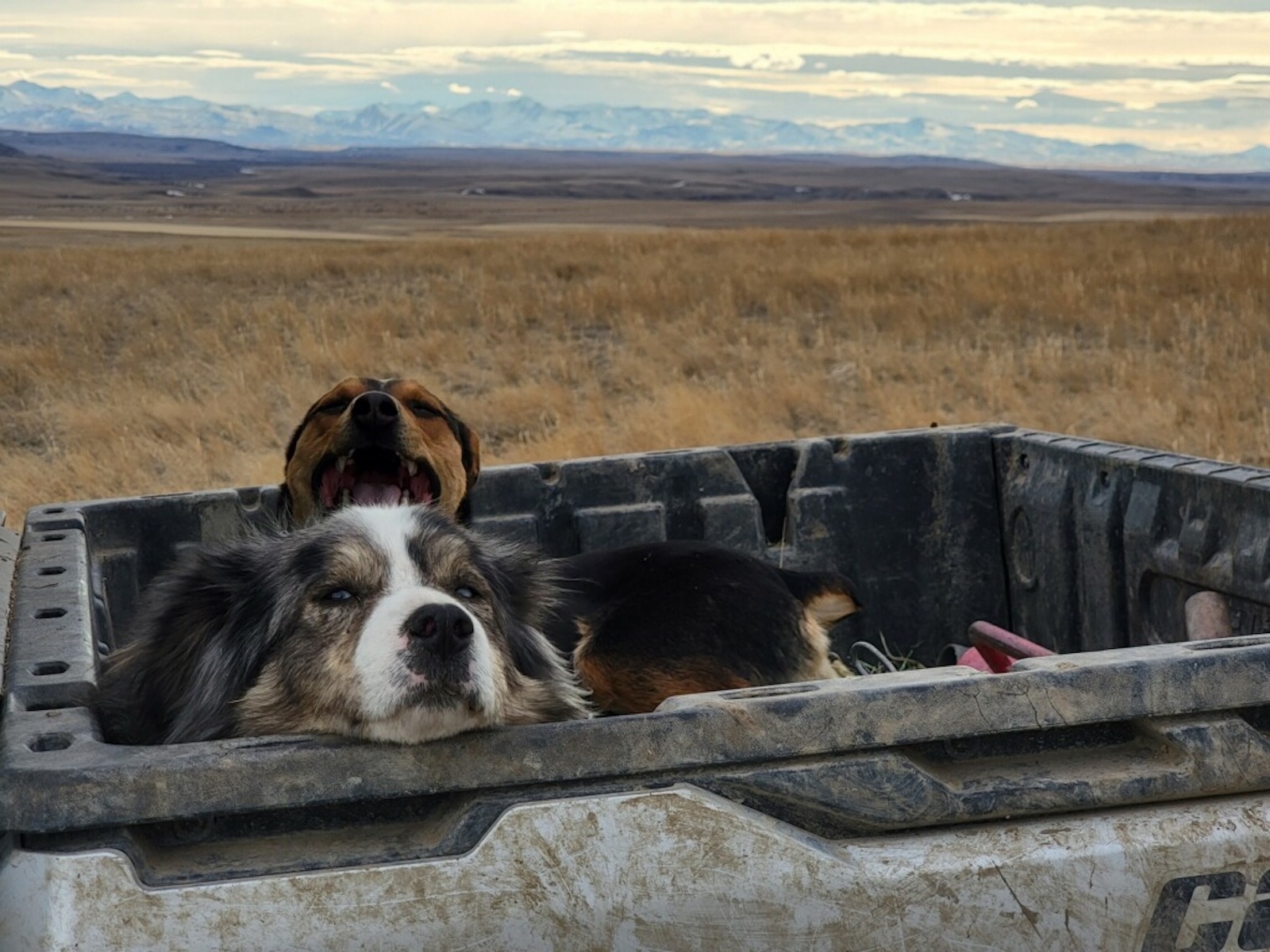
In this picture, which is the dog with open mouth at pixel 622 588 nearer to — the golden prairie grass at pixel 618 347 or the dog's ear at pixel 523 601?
the dog's ear at pixel 523 601

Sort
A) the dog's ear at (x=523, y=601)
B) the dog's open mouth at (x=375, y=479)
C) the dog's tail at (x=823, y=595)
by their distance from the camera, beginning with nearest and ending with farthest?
the dog's ear at (x=523, y=601) < the dog's tail at (x=823, y=595) < the dog's open mouth at (x=375, y=479)

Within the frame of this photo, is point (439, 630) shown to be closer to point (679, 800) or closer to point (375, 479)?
point (679, 800)

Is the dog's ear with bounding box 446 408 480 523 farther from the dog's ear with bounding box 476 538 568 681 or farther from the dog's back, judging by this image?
the dog's ear with bounding box 476 538 568 681

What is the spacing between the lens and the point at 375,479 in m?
4.26

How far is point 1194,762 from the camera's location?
2229 millimetres

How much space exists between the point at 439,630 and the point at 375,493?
1.92 meters

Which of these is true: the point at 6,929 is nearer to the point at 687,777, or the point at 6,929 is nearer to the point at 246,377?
the point at 687,777

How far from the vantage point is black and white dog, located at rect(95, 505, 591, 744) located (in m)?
2.29

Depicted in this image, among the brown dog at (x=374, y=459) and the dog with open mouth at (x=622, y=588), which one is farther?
the brown dog at (x=374, y=459)

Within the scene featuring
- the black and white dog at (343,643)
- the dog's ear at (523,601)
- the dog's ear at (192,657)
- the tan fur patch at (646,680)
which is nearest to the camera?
the black and white dog at (343,643)

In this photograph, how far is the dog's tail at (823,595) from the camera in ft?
13.3

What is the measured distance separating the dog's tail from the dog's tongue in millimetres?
1065

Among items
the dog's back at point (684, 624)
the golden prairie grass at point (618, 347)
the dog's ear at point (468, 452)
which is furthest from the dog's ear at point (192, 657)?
the golden prairie grass at point (618, 347)

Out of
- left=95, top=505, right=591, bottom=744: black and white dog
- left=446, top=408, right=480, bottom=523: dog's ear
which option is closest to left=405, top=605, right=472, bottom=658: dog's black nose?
left=95, top=505, right=591, bottom=744: black and white dog
